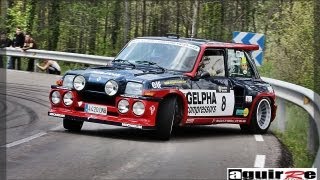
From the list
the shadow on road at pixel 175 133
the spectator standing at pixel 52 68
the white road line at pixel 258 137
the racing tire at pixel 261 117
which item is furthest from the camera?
the spectator standing at pixel 52 68

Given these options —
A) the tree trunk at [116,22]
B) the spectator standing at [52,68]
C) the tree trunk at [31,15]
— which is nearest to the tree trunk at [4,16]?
the tree trunk at [31,15]

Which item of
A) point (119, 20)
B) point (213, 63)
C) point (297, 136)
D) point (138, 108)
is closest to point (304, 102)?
point (297, 136)

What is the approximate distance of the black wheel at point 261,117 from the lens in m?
12.7

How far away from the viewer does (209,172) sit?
8.27 m

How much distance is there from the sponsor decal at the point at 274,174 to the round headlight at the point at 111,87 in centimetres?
294

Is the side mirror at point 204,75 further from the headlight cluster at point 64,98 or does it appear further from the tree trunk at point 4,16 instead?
the tree trunk at point 4,16

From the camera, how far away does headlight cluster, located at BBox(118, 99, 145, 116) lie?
10.2 meters

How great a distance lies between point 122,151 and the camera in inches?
370

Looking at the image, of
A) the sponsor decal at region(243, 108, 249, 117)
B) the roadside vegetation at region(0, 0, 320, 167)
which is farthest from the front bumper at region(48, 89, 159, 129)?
the roadside vegetation at region(0, 0, 320, 167)

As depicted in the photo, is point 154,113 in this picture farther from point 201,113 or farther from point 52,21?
point 52,21

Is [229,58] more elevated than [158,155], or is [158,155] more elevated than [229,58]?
[229,58]

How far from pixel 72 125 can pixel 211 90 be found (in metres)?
2.37

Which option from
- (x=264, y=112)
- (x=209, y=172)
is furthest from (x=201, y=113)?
(x=209, y=172)

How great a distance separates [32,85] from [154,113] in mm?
9770
